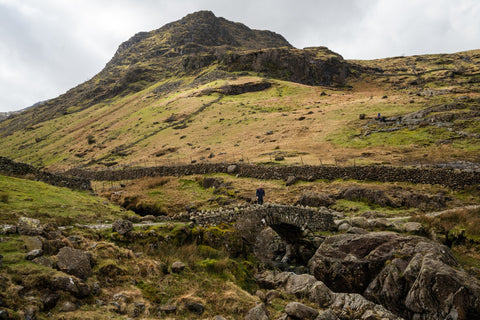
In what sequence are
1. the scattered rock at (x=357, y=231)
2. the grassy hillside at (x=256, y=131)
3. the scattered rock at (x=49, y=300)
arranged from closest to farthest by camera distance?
1. the scattered rock at (x=49, y=300)
2. the scattered rock at (x=357, y=231)
3. the grassy hillside at (x=256, y=131)

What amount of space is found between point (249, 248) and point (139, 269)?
28.8 ft

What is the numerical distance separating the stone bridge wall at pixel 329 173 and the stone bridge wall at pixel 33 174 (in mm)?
19009

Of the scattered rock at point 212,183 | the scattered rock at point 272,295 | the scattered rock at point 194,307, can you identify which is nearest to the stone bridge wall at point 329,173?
the scattered rock at point 212,183

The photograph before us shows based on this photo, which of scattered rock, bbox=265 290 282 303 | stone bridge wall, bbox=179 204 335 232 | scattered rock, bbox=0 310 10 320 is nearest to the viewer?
scattered rock, bbox=0 310 10 320

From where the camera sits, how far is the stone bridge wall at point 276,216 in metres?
17.0

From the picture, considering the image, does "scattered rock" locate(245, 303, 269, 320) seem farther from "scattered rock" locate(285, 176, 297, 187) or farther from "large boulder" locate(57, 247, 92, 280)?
"scattered rock" locate(285, 176, 297, 187)

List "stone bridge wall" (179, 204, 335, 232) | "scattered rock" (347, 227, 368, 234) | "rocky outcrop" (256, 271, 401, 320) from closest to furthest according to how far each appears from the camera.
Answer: "rocky outcrop" (256, 271, 401, 320) < "scattered rock" (347, 227, 368, 234) < "stone bridge wall" (179, 204, 335, 232)

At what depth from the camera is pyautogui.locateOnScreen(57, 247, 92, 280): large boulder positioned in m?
7.83

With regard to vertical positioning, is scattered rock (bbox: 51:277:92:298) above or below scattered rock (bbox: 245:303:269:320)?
above

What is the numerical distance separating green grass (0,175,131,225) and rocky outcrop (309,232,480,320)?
14054mm

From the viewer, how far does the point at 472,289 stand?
8.73 meters

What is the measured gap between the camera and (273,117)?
2837 inches

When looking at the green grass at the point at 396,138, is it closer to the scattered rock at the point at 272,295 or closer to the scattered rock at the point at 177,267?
the scattered rock at the point at 272,295

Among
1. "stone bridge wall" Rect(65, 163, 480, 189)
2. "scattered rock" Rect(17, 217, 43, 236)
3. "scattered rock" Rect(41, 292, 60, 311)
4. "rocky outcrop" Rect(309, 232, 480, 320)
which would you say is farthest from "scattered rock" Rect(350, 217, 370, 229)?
"scattered rock" Rect(17, 217, 43, 236)
